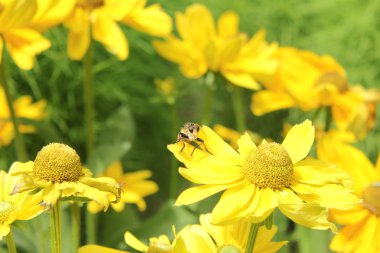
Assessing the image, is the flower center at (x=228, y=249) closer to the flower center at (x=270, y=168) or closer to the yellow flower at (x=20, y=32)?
the flower center at (x=270, y=168)

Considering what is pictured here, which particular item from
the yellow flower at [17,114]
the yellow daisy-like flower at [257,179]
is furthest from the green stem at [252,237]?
the yellow flower at [17,114]

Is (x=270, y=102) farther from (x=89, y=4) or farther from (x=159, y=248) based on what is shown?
(x=159, y=248)

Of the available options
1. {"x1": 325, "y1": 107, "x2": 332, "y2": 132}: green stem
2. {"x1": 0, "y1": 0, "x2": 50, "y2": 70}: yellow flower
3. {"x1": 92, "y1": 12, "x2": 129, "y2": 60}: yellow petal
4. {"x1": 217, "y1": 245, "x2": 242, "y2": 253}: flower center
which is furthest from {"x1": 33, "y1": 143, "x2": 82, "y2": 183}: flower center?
{"x1": 325, "y1": 107, "x2": 332, "y2": 132}: green stem

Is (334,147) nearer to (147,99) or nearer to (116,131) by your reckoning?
(116,131)

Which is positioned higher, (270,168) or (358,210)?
(270,168)

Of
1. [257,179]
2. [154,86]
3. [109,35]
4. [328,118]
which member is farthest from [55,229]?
[154,86]

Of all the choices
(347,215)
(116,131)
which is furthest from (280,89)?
(347,215)
